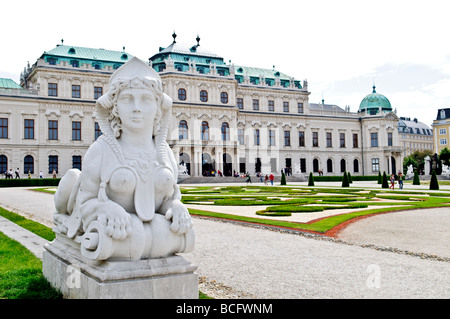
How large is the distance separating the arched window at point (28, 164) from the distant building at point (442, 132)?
218 feet

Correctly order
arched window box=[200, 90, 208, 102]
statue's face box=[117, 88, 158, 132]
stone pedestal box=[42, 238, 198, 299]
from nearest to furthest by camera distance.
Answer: stone pedestal box=[42, 238, 198, 299], statue's face box=[117, 88, 158, 132], arched window box=[200, 90, 208, 102]

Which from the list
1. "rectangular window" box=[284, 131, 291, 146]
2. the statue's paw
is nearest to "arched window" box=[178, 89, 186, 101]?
"rectangular window" box=[284, 131, 291, 146]

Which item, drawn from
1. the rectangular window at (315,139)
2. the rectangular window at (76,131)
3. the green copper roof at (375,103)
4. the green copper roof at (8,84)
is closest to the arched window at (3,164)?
the rectangular window at (76,131)

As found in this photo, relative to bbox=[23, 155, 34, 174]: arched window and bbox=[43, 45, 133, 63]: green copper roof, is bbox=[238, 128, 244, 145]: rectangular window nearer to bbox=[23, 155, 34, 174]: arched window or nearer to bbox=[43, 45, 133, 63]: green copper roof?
bbox=[43, 45, 133, 63]: green copper roof

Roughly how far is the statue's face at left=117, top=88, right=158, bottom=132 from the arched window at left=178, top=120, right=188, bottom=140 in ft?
128

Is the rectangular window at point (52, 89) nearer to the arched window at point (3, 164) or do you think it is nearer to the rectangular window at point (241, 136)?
the arched window at point (3, 164)

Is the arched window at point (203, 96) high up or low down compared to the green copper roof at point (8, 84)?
down

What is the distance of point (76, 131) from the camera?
40.9 metres

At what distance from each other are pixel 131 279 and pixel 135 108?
150cm

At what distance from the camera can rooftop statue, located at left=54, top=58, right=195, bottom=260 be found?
3.13 meters

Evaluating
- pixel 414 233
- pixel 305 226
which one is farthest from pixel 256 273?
pixel 414 233

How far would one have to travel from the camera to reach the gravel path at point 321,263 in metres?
4.14

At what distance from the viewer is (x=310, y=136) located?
5134 cm

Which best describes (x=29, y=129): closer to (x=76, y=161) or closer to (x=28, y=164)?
(x=28, y=164)
